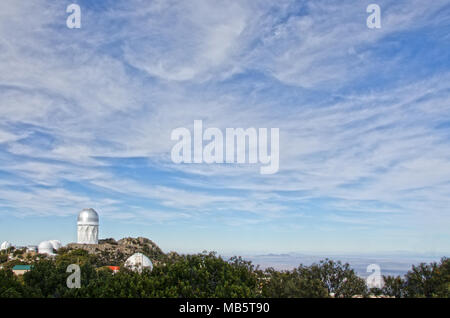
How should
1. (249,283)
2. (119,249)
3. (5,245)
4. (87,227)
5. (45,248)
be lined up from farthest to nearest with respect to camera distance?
(5,245), (45,248), (119,249), (87,227), (249,283)

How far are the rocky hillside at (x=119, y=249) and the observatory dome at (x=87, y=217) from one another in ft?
22.4

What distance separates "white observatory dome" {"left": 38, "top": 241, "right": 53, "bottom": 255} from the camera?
128 meters

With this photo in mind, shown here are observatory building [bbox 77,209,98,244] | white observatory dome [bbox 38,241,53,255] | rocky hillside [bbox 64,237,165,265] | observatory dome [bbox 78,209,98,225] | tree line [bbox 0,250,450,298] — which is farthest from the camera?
white observatory dome [bbox 38,241,53,255]

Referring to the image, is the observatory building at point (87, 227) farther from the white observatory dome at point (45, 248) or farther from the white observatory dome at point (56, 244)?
the white observatory dome at point (56, 244)

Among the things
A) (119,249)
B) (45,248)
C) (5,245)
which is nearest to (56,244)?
(45,248)

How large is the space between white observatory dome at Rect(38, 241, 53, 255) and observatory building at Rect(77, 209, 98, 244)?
13.5 meters

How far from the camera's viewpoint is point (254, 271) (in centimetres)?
4794

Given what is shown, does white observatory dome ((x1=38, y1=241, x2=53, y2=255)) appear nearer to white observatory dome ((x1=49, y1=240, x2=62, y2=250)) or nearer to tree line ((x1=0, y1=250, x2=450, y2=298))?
white observatory dome ((x1=49, y1=240, x2=62, y2=250))

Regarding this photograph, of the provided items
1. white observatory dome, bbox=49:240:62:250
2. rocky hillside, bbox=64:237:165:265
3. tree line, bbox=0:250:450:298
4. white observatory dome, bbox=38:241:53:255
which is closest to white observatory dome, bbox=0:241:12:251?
white observatory dome, bbox=49:240:62:250

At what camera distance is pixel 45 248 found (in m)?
129

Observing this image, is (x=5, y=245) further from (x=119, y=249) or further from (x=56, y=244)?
(x=119, y=249)

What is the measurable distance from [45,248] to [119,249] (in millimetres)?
25084
